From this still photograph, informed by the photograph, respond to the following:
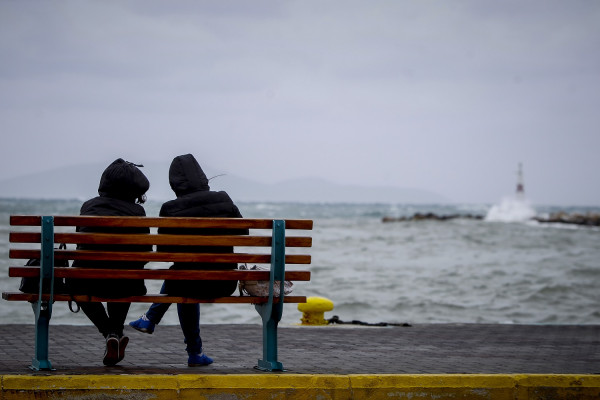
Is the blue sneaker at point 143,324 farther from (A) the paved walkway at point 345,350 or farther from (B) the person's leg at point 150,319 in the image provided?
(A) the paved walkway at point 345,350

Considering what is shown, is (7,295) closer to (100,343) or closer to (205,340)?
(100,343)

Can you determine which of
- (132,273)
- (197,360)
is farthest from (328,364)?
(132,273)

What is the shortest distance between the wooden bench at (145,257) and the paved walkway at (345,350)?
36cm

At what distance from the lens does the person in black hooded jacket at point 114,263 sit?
607 centimetres

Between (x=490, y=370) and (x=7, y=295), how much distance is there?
3411 millimetres

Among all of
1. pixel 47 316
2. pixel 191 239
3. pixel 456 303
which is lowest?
pixel 456 303

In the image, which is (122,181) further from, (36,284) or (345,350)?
(345,350)

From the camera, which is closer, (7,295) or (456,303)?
A: (7,295)

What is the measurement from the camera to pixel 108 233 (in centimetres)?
603

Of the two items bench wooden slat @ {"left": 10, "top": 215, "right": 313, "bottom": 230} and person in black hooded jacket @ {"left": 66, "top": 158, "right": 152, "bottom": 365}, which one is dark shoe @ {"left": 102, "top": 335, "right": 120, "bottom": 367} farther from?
bench wooden slat @ {"left": 10, "top": 215, "right": 313, "bottom": 230}

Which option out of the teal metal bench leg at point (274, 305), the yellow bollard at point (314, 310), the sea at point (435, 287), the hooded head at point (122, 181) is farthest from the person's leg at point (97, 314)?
the sea at point (435, 287)

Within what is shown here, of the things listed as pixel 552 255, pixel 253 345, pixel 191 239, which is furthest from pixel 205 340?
pixel 552 255

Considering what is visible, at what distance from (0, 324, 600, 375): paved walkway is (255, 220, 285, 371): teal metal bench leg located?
0.52 feet

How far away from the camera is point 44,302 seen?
592cm
